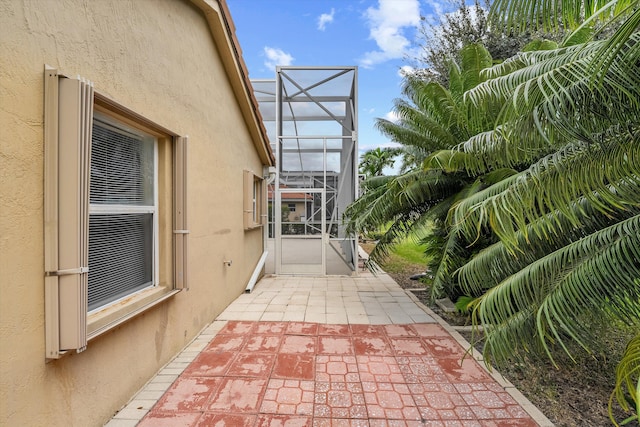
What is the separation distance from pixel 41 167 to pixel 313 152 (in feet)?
30.5

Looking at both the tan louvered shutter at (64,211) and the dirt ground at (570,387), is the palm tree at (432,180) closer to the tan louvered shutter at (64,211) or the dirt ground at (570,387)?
the dirt ground at (570,387)

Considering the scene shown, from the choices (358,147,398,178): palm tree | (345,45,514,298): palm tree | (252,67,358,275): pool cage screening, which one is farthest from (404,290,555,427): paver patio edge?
(358,147,398,178): palm tree

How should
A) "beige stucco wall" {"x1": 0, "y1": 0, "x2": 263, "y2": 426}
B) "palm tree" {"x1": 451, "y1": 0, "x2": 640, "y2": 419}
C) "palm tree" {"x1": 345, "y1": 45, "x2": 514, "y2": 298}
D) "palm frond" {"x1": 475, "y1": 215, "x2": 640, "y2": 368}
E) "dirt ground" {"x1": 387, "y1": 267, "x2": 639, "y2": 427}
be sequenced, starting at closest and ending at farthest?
"beige stucco wall" {"x1": 0, "y1": 0, "x2": 263, "y2": 426} < "palm tree" {"x1": 451, "y1": 0, "x2": 640, "y2": 419} < "palm frond" {"x1": 475, "y1": 215, "x2": 640, "y2": 368} < "dirt ground" {"x1": 387, "y1": 267, "x2": 639, "y2": 427} < "palm tree" {"x1": 345, "y1": 45, "x2": 514, "y2": 298}

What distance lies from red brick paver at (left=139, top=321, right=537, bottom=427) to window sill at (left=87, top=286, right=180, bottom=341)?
0.93 meters

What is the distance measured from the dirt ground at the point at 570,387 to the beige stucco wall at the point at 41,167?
4008mm

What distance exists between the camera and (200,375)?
3.35m

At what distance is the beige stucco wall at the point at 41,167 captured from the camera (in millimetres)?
1826

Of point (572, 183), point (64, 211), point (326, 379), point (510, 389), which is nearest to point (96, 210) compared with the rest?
point (64, 211)

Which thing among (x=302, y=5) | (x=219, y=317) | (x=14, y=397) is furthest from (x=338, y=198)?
(x=14, y=397)

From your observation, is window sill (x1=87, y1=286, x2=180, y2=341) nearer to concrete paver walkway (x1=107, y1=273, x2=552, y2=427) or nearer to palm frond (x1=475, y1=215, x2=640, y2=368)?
concrete paver walkway (x1=107, y1=273, x2=552, y2=427)

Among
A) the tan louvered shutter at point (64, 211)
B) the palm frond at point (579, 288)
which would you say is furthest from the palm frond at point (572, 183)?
the tan louvered shutter at point (64, 211)

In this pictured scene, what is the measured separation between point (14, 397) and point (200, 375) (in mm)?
1773

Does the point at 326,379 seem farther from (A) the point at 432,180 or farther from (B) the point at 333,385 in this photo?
(A) the point at 432,180

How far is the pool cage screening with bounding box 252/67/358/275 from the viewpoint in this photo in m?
8.73
